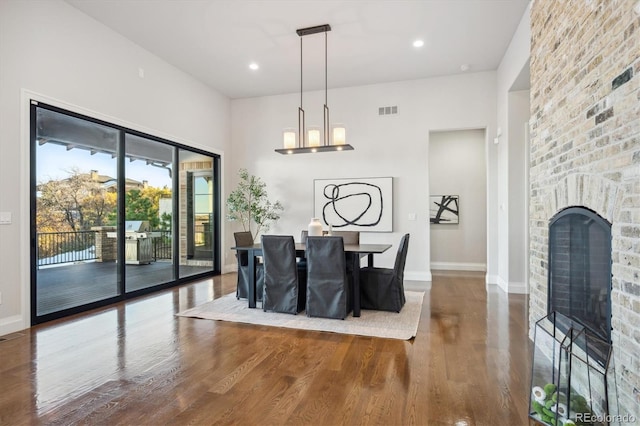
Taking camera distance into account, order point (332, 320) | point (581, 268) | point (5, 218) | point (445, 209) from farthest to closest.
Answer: point (445, 209), point (332, 320), point (5, 218), point (581, 268)

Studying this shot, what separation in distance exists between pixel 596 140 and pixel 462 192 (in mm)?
5323

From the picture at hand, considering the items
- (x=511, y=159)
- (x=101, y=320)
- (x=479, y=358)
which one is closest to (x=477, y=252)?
(x=511, y=159)

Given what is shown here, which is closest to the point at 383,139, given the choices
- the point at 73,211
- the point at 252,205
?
the point at 252,205

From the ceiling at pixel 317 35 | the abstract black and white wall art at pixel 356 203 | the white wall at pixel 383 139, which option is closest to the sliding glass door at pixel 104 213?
the ceiling at pixel 317 35

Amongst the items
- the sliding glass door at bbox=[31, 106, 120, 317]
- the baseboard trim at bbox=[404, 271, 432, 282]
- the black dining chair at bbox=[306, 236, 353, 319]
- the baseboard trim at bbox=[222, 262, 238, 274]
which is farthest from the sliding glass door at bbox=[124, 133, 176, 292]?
the baseboard trim at bbox=[404, 271, 432, 282]

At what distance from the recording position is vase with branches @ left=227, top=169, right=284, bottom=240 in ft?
22.2

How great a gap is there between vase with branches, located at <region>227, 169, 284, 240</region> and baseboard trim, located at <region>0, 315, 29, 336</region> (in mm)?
3659

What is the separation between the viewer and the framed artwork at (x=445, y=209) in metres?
7.30

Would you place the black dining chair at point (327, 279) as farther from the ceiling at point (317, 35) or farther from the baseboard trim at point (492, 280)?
the baseboard trim at point (492, 280)

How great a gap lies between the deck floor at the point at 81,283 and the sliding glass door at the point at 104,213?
11 mm

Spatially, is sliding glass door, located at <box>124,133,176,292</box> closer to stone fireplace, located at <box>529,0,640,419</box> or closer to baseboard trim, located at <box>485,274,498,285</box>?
stone fireplace, located at <box>529,0,640,419</box>

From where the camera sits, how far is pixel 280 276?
4.05m

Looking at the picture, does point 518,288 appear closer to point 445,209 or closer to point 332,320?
point 445,209

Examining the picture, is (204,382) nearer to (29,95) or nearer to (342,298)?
(342,298)
